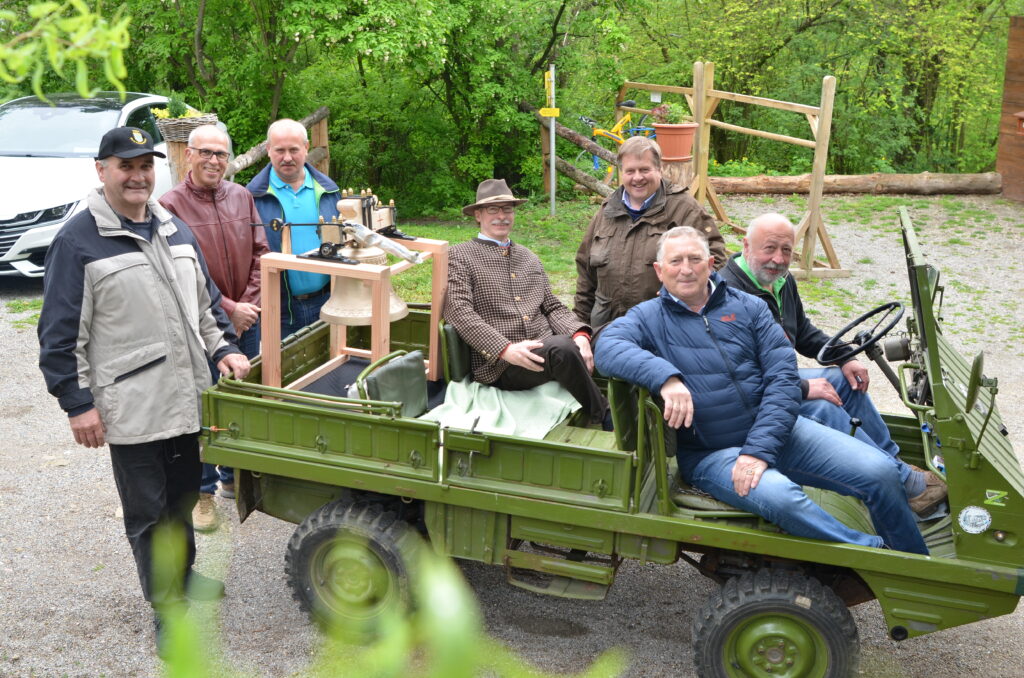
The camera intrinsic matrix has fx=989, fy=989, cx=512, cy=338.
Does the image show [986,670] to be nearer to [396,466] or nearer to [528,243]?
[396,466]

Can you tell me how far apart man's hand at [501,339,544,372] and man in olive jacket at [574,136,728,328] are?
1.89 ft

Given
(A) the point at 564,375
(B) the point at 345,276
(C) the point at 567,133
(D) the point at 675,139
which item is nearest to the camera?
(B) the point at 345,276

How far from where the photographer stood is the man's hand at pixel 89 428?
12.0 ft

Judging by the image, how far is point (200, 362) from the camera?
405 centimetres

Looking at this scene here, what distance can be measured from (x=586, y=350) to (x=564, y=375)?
20 centimetres

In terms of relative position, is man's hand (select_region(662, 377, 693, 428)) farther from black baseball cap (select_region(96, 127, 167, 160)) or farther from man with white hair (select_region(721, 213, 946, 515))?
black baseball cap (select_region(96, 127, 167, 160))

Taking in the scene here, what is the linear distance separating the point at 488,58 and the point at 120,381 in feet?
31.7

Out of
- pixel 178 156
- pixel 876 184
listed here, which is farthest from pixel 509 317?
pixel 876 184

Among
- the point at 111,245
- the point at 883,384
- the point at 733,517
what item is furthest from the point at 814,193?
the point at 111,245

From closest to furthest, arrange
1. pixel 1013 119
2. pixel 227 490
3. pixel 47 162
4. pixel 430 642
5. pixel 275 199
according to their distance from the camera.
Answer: pixel 430 642 → pixel 275 199 → pixel 227 490 → pixel 47 162 → pixel 1013 119

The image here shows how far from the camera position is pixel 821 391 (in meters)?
4.14

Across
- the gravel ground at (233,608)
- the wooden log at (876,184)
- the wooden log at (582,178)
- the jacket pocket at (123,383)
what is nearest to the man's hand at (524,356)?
the gravel ground at (233,608)

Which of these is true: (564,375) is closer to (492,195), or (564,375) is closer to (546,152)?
(492,195)

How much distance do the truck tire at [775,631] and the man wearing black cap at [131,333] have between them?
1.96 m
